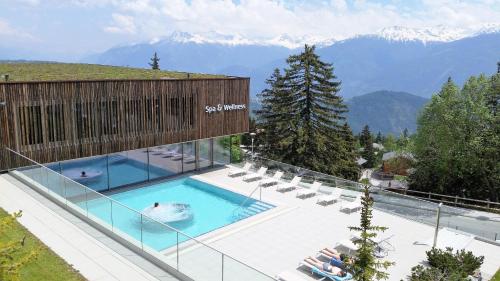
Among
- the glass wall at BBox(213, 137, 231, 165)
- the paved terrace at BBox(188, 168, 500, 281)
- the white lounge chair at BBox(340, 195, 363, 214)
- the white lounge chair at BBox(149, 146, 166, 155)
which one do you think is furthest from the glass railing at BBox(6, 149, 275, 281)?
the glass wall at BBox(213, 137, 231, 165)

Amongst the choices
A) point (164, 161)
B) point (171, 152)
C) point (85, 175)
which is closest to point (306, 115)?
point (171, 152)

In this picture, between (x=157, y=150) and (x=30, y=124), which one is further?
(x=157, y=150)

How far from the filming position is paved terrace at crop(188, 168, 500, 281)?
47.6 ft

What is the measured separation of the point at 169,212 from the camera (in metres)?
19.5

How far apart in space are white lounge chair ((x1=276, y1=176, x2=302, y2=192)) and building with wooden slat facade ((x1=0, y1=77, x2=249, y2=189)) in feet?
19.0

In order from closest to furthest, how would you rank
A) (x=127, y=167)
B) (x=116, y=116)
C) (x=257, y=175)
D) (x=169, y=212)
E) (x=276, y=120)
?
(x=169, y=212)
(x=116, y=116)
(x=127, y=167)
(x=257, y=175)
(x=276, y=120)

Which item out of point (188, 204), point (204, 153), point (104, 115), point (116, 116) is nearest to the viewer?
point (104, 115)

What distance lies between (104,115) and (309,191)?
38.1 feet

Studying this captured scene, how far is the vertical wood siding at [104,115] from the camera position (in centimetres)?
1795

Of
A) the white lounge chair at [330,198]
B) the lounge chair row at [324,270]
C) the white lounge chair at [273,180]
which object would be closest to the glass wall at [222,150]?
the white lounge chair at [273,180]

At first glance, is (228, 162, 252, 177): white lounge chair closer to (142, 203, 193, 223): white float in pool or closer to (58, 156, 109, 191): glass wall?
(142, 203, 193, 223): white float in pool

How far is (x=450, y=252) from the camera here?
48.3 feet

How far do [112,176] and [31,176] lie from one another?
18.7ft

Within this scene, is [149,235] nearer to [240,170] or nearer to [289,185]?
[289,185]
